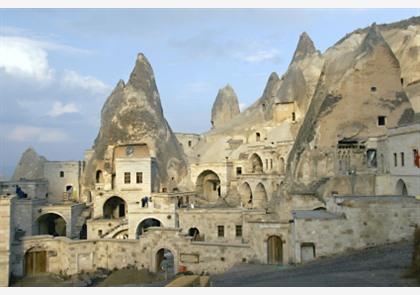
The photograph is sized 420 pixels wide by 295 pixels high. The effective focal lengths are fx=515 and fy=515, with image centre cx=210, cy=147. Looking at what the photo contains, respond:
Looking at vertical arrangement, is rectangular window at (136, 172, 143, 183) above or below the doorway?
above

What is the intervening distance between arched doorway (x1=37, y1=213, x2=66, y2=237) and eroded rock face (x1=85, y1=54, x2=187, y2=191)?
6294 mm

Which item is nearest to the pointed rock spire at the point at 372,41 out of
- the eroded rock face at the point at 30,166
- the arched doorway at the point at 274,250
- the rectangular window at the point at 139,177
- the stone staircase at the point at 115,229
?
the arched doorway at the point at 274,250

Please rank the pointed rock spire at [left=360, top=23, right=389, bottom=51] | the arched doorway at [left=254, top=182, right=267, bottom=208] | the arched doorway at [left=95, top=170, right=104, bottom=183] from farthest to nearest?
the arched doorway at [left=95, top=170, right=104, bottom=183]
the arched doorway at [left=254, top=182, right=267, bottom=208]
the pointed rock spire at [left=360, top=23, right=389, bottom=51]

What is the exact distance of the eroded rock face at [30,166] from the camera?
57.2 m

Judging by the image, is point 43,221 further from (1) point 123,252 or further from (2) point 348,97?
(2) point 348,97

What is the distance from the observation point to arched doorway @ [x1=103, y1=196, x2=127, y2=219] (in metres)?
42.9

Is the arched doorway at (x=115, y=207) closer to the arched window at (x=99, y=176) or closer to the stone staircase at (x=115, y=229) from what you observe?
Result: the arched window at (x=99, y=176)

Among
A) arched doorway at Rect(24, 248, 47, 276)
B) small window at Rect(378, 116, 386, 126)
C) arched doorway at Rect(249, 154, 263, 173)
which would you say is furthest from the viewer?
arched doorway at Rect(249, 154, 263, 173)

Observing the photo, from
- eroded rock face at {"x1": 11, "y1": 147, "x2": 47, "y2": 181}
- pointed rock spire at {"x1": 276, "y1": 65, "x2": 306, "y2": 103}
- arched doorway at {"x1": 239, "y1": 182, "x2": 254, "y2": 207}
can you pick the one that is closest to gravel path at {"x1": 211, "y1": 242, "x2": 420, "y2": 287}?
arched doorway at {"x1": 239, "y1": 182, "x2": 254, "y2": 207}

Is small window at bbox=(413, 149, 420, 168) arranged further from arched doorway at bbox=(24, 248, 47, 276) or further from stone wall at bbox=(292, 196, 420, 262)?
arched doorway at bbox=(24, 248, 47, 276)

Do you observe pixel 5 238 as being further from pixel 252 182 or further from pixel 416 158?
pixel 416 158

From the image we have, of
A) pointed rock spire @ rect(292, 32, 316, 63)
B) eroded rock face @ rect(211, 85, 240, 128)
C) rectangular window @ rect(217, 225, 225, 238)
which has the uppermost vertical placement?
pointed rock spire @ rect(292, 32, 316, 63)

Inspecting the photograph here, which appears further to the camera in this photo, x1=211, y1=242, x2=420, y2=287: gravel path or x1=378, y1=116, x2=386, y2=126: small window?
x1=378, y1=116, x2=386, y2=126: small window

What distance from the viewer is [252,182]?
41906mm
